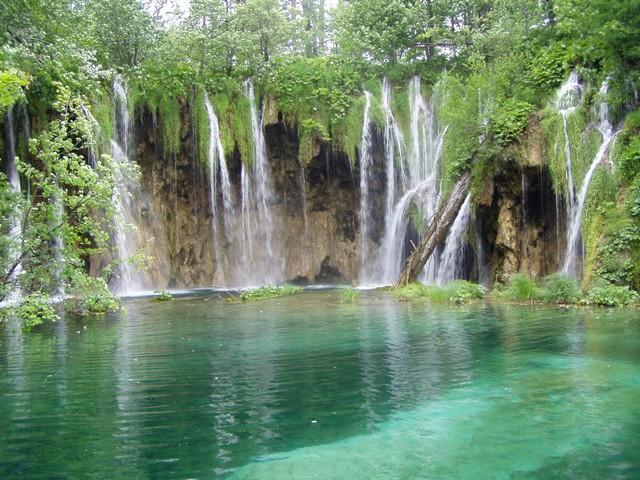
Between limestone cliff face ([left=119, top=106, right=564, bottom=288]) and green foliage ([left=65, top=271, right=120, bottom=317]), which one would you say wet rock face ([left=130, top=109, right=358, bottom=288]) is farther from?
green foliage ([left=65, top=271, right=120, bottom=317])

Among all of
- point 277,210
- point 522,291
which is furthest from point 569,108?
point 277,210

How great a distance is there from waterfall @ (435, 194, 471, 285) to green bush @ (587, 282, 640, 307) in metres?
5.98

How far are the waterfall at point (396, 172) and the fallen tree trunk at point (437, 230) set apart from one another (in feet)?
13.8

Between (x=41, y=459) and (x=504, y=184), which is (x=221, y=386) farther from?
(x=504, y=184)

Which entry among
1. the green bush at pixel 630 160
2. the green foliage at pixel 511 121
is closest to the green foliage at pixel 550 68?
the green foliage at pixel 511 121

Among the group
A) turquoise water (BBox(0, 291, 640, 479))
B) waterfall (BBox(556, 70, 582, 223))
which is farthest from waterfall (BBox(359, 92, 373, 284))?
turquoise water (BBox(0, 291, 640, 479))

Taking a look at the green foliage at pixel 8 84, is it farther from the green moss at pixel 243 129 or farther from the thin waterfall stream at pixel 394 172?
the green moss at pixel 243 129

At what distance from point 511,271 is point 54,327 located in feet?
40.3

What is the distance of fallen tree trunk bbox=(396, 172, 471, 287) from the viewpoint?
1891cm

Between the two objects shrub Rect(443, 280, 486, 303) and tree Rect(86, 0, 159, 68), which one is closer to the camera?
shrub Rect(443, 280, 486, 303)

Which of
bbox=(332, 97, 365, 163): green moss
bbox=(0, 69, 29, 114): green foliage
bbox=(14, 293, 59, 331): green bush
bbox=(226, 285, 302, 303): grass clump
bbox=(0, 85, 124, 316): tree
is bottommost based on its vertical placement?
bbox=(226, 285, 302, 303): grass clump

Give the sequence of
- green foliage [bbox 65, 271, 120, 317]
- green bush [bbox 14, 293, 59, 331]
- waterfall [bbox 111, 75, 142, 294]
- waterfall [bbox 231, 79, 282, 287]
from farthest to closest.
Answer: waterfall [bbox 231, 79, 282, 287] < waterfall [bbox 111, 75, 142, 294] < green foliage [bbox 65, 271, 120, 317] < green bush [bbox 14, 293, 59, 331]

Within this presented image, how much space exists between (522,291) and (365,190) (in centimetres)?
1164

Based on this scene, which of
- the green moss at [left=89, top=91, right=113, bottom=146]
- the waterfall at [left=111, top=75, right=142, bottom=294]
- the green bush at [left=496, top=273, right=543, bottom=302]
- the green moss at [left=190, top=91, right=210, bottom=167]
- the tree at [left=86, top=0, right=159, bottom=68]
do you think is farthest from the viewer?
the green moss at [left=190, top=91, right=210, bottom=167]
